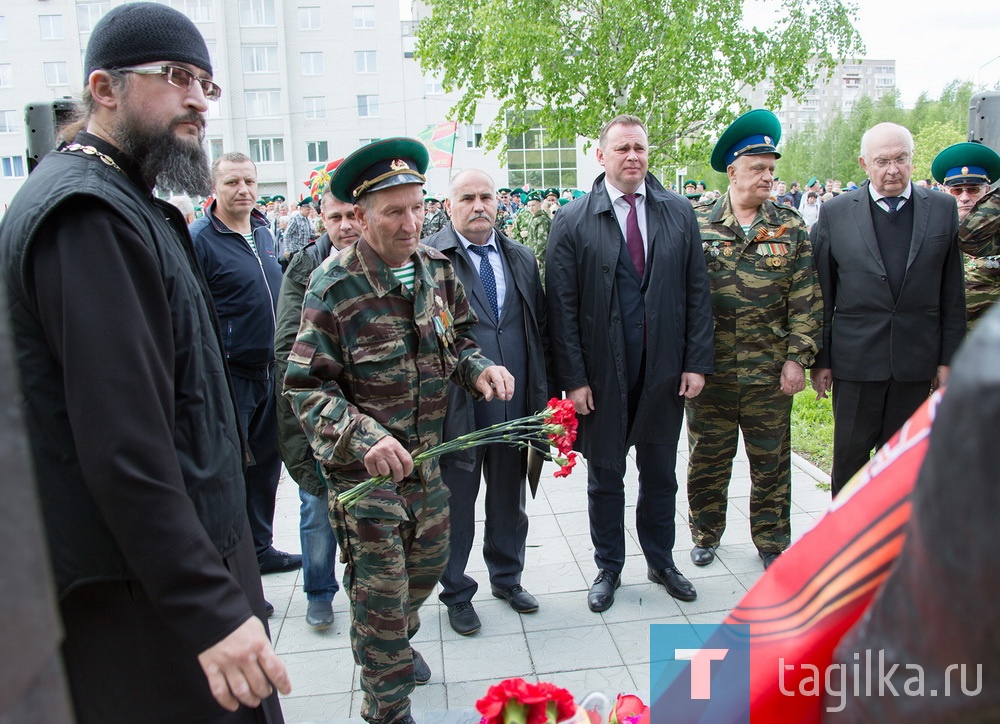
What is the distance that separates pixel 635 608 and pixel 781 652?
340cm

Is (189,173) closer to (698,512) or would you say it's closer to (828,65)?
(698,512)

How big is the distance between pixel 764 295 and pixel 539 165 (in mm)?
46605

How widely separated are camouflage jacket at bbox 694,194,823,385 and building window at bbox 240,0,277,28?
48.2 m

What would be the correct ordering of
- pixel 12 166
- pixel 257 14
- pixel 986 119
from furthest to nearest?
pixel 12 166 < pixel 257 14 < pixel 986 119

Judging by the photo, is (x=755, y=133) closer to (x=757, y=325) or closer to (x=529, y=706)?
(x=757, y=325)

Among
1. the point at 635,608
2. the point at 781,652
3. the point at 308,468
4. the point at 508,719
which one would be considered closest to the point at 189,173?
the point at 508,719

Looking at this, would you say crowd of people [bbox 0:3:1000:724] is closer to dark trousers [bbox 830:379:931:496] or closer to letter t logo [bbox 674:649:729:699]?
dark trousers [bbox 830:379:931:496]

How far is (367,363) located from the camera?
296 centimetres

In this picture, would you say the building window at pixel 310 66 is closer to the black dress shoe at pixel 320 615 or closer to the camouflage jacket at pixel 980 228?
the camouflage jacket at pixel 980 228

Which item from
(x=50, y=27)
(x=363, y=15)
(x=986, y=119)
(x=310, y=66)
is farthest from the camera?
(x=310, y=66)

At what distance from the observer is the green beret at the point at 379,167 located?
2980 mm

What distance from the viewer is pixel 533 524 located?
5.34 meters

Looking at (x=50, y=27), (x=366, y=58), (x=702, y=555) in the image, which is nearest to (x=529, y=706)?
(x=702, y=555)

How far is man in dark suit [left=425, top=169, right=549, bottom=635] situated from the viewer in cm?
409
